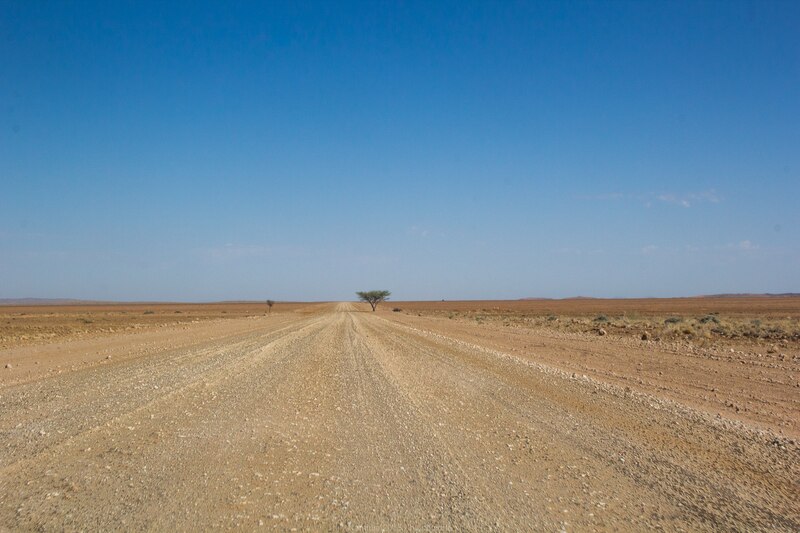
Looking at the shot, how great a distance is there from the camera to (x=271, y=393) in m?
10.6

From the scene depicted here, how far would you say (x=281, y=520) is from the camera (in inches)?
183

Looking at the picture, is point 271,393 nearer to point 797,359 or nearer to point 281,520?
point 281,520

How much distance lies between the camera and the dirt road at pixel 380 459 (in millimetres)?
4793

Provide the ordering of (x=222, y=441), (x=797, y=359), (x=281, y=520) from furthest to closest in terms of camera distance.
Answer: (x=797, y=359), (x=222, y=441), (x=281, y=520)

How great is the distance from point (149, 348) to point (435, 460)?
17102 millimetres

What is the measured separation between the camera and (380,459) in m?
6.30

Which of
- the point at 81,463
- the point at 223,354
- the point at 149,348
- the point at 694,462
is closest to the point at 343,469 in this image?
the point at 81,463

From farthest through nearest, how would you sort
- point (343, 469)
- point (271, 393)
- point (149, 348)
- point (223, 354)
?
point (149, 348) → point (223, 354) → point (271, 393) → point (343, 469)

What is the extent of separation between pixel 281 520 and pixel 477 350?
15193 millimetres

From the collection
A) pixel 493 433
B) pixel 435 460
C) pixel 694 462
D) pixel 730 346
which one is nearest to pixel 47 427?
pixel 435 460

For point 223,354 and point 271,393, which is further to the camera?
point 223,354

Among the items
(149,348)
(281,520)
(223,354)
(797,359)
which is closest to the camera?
(281,520)

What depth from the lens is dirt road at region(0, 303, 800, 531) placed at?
15.7 feet

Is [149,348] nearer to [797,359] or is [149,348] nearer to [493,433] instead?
[493,433]
